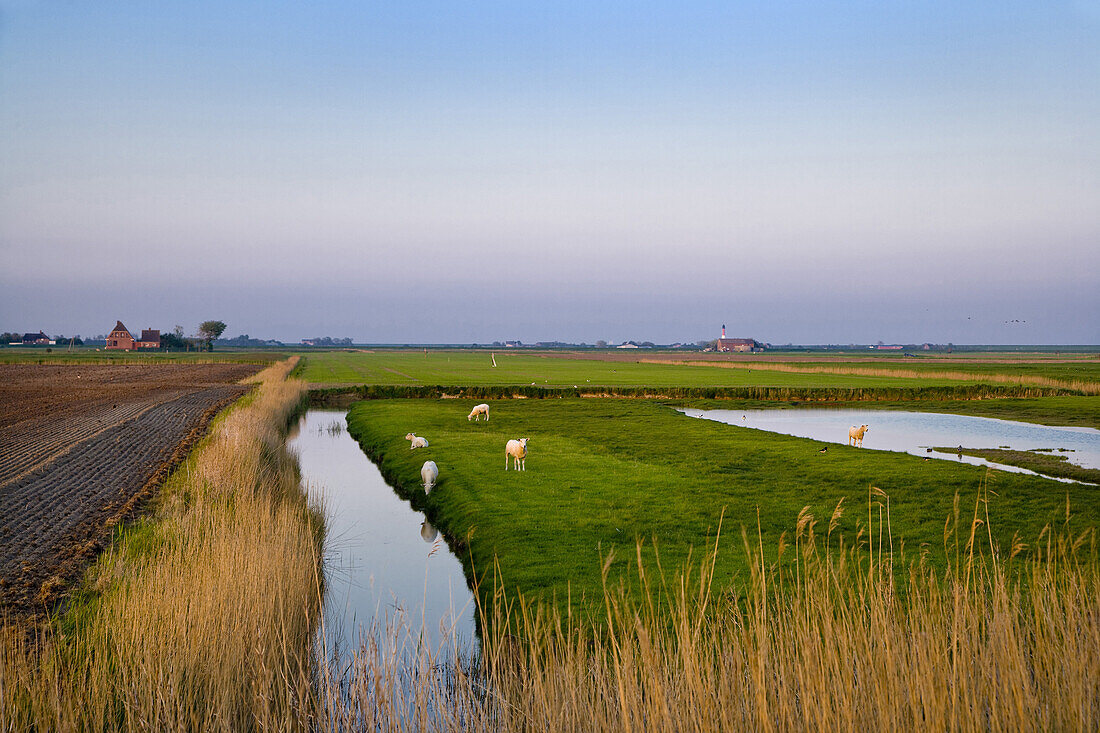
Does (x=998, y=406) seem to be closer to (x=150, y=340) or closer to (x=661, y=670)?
(x=661, y=670)

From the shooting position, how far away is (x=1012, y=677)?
3883 mm

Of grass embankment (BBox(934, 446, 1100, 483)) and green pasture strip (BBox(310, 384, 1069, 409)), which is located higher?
green pasture strip (BBox(310, 384, 1069, 409))

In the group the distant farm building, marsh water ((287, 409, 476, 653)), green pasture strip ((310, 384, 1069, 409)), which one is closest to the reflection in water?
green pasture strip ((310, 384, 1069, 409))

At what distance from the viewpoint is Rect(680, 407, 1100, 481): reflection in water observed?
27.2 m

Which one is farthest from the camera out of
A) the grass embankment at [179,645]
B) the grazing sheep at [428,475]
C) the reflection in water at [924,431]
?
the reflection in water at [924,431]

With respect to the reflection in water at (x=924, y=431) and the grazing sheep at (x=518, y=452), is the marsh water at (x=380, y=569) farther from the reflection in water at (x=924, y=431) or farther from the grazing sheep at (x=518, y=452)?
the reflection in water at (x=924, y=431)

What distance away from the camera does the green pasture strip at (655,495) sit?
11.7 m

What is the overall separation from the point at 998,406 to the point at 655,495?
36.5 m

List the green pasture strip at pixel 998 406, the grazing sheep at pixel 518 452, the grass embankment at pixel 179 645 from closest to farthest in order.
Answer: the grass embankment at pixel 179 645 < the grazing sheep at pixel 518 452 < the green pasture strip at pixel 998 406

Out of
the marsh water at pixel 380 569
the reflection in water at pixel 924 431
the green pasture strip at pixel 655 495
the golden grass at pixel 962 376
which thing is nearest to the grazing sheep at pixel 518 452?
the green pasture strip at pixel 655 495

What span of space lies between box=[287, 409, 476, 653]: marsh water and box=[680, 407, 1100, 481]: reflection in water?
42.9 feet

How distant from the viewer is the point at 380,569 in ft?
43.4

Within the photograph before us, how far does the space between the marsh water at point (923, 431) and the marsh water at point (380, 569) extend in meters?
16.6

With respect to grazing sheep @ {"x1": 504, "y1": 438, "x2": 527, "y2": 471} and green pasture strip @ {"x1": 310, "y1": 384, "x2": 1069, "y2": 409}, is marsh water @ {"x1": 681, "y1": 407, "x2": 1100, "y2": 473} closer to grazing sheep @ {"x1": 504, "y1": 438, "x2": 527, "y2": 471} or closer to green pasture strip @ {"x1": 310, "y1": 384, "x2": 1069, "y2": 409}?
green pasture strip @ {"x1": 310, "y1": 384, "x2": 1069, "y2": 409}
